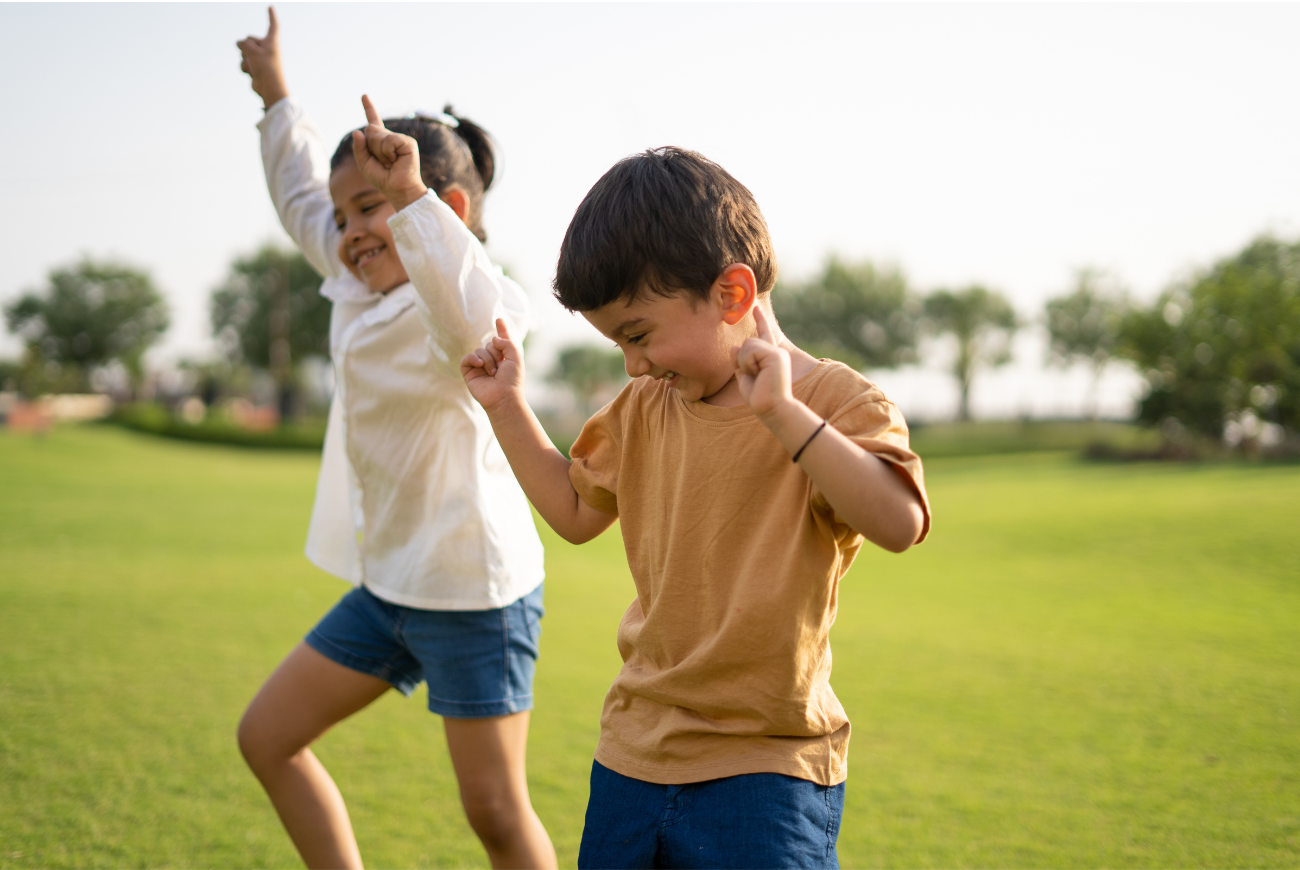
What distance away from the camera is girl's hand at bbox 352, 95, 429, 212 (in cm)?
193

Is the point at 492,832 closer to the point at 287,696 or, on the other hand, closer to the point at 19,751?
the point at 287,696

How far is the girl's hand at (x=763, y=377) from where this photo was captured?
→ 1334 millimetres

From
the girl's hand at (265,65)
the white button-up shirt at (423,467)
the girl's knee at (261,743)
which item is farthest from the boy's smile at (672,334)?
the girl's hand at (265,65)

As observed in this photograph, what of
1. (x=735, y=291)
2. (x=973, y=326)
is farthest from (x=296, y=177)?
(x=973, y=326)

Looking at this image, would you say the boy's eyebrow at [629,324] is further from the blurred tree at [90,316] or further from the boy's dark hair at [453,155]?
the blurred tree at [90,316]

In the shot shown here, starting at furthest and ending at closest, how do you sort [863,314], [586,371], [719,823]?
[586,371] < [863,314] < [719,823]

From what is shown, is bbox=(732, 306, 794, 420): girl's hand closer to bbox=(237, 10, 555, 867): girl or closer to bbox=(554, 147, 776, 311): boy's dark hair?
bbox=(554, 147, 776, 311): boy's dark hair

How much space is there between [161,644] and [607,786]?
4.53 meters

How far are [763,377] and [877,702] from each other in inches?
141

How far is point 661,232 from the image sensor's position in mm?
1495

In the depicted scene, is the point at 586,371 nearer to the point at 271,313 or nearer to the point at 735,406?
the point at 271,313

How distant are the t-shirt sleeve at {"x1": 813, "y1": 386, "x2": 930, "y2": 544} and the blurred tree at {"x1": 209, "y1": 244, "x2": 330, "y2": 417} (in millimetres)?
51338

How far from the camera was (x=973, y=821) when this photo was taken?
311cm

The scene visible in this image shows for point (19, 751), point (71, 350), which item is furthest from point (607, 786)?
point (71, 350)
